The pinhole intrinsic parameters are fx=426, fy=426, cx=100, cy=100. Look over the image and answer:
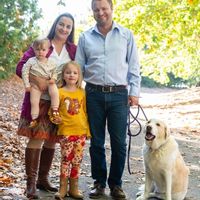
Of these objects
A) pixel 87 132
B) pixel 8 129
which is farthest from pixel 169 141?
pixel 8 129

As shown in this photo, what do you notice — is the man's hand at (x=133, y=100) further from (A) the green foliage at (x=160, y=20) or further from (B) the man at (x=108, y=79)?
(A) the green foliage at (x=160, y=20)

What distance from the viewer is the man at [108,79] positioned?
544cm

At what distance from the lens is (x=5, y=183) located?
19.0 ft

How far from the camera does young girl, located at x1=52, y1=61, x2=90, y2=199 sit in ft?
17.0

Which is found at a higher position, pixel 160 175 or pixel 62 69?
pixel 62 69

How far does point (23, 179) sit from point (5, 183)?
47 cm

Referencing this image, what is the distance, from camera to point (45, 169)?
5652mm

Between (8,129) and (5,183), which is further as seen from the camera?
(8,129)

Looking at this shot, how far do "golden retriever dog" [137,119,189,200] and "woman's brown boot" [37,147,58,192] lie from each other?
4.08 ft

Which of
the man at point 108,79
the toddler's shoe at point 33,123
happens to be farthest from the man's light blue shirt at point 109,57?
the toddler's shoe at point 33,123

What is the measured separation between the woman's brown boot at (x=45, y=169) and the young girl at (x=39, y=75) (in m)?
0.64

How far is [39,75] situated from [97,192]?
1767 mm

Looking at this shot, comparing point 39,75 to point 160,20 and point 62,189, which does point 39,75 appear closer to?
point 62,189

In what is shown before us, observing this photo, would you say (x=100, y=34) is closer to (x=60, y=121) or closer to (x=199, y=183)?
(x=60, y=121)
